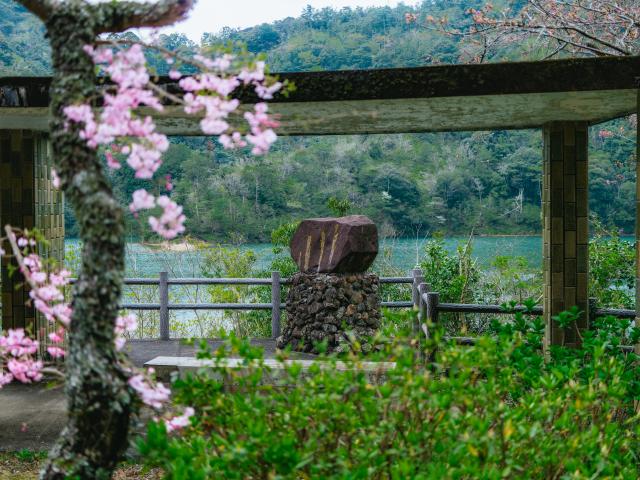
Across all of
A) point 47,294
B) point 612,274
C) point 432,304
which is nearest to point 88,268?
point 47,294

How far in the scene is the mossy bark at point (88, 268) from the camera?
2.55 m

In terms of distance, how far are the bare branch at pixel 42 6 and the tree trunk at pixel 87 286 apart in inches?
0.9

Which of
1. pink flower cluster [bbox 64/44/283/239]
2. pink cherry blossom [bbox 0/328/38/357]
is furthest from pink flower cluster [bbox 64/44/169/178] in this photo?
pink cherry blossom [bbox 0/328/38/357]

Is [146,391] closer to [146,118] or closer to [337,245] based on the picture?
[146,118]

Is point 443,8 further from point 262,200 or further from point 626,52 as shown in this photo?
point 626,52

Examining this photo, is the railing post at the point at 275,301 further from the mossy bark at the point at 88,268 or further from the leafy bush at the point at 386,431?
the mossy bark at the point at 88,268

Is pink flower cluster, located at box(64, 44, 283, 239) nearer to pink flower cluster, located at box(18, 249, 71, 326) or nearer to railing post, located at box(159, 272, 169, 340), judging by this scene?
pink flower cluster, located at box(18, 249, 71, 326)

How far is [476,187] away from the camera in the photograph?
21.9 m

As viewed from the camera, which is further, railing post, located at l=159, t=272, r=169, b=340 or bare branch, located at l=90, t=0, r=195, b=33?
railing post, located at l=159, t=272, r=169, b=340

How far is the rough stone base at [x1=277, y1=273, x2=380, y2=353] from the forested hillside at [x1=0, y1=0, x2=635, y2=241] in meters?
11.0

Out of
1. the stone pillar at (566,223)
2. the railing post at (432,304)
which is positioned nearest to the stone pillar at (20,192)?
the railing post at (432,304)

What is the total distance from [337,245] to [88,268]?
4.89 metres

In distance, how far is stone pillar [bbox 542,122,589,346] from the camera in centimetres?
585

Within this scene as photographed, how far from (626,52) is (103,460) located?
8.10m
